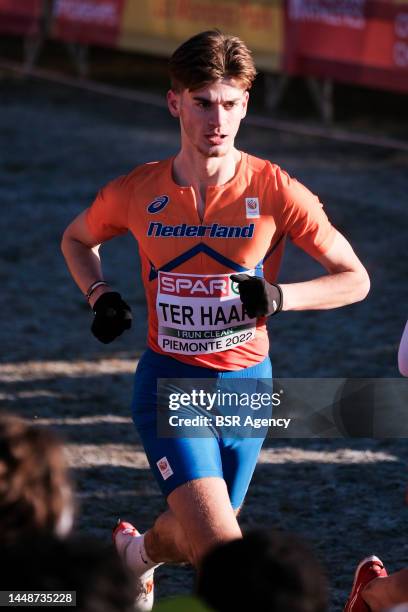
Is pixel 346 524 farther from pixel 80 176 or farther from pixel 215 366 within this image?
pixel 80 176

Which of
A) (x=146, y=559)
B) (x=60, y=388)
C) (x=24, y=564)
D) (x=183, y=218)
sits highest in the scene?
(x=24, y=564)

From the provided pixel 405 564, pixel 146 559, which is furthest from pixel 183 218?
pixel 405 564

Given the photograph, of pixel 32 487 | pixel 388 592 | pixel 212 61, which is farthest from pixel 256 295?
pixel 32 487

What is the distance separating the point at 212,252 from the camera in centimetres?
494

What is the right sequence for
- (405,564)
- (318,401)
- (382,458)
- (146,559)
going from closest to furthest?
1. (146,559)
2. (405,564)
3. (382,458)
4. (318,401)

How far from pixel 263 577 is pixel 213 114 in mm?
2611

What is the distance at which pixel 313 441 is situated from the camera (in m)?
7.28

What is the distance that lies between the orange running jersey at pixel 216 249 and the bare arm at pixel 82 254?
296 millimetres

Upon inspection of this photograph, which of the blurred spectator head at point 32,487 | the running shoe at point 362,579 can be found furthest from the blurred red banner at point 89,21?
the blurred spectator head at point 32,487

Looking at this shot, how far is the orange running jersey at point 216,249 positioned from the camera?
494 centimetres

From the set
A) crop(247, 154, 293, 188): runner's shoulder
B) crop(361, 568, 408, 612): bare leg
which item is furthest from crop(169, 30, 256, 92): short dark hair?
crop(361, 568, 408, 612): bare leg

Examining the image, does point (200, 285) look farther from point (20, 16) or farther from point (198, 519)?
point (20, 16)

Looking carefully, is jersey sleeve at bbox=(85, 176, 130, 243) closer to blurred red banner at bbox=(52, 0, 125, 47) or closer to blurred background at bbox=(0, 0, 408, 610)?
blurred background at bbox=(0, 0, 408, 610)

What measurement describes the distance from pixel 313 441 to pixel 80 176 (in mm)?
7019
